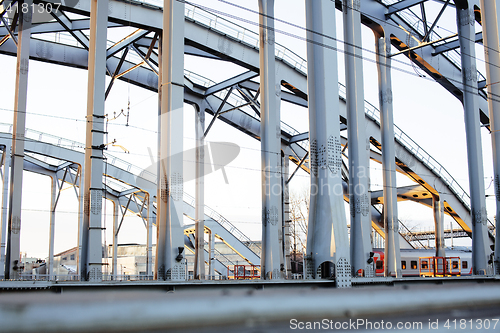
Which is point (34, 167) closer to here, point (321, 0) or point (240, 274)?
point (240, 274)

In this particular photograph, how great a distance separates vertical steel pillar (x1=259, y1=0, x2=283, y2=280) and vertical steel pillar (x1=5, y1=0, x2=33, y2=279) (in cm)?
966

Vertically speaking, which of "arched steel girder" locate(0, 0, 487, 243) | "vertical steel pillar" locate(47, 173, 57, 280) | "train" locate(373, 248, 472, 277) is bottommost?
"train" locate(373, 248, 472, 277)

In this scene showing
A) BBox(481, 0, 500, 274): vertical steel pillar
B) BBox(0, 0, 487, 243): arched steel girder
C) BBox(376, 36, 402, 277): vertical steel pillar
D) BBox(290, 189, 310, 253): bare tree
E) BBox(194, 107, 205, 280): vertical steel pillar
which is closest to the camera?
BBox(481, 0, 500, 274): vertical steel pillar

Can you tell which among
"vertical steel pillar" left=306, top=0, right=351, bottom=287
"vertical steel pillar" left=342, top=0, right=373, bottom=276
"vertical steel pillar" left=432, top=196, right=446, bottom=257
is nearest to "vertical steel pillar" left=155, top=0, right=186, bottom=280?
"vertical steel pillar" left=306, top=0, right=351, bottom=287

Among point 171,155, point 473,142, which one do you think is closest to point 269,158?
point 171,155

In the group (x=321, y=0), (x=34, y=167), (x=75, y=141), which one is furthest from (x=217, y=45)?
(x=34, y=167)

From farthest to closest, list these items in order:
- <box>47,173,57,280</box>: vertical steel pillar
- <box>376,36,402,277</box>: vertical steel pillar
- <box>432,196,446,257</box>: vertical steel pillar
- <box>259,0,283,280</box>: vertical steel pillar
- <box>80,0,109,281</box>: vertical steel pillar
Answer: <box>432,196,446,257</box>: vertical steel pillar
<box>47,173,57,280</box>: vertical steel pillar
<box>376,36,402,277</box>: vertical steel pillar
<box>259,0,283,280</box>: vertical steel pillar
<box>80,0,109,281</box>: vertical steel pillar

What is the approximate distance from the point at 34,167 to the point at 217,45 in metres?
21.3

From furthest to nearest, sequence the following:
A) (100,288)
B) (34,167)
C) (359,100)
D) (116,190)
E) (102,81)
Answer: (116,190) < (34,167) < (359,100) < (102,81) < (100,288)

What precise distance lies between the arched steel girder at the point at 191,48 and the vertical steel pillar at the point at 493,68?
211 inches

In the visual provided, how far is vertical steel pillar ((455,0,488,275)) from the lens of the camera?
64.4ft

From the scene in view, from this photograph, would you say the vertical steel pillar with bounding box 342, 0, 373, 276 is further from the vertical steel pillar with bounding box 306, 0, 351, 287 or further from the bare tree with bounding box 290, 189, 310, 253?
the bare tree with bounding box 290, 189, 310, 253

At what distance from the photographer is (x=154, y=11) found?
2136cm

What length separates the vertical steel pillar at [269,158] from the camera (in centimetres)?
1997
